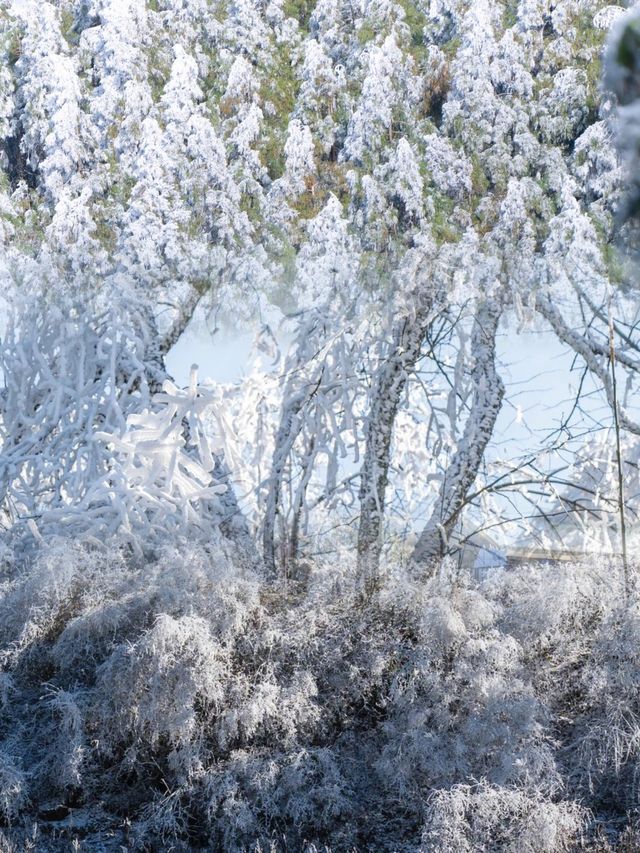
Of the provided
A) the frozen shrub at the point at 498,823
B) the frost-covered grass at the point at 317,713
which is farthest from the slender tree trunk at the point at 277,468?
the frozen shrub at the point at 498,823

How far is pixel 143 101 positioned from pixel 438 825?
6.22m

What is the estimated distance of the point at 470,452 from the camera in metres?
5.11

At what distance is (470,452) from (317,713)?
7.21 ft

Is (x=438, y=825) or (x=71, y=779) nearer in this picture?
(x=438, y=825)

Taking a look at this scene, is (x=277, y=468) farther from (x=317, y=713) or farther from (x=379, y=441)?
(x=317, y=713)

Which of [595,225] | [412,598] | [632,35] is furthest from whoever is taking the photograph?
[595,225]

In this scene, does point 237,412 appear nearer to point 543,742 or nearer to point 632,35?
point 543,742

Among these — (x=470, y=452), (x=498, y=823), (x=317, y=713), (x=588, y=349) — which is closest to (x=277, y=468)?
(x=470, y=452)

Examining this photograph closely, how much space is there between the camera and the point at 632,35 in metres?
0.79

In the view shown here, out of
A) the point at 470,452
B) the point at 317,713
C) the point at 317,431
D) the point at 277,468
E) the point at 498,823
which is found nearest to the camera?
the point at 498,823

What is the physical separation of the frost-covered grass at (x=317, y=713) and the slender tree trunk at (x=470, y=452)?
113 cm

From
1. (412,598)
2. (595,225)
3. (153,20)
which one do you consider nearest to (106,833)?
(412,598)

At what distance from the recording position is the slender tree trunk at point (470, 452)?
5027mm

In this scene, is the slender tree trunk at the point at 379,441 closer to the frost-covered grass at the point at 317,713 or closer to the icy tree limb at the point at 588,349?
the icy tree limb at the point at 588,349
